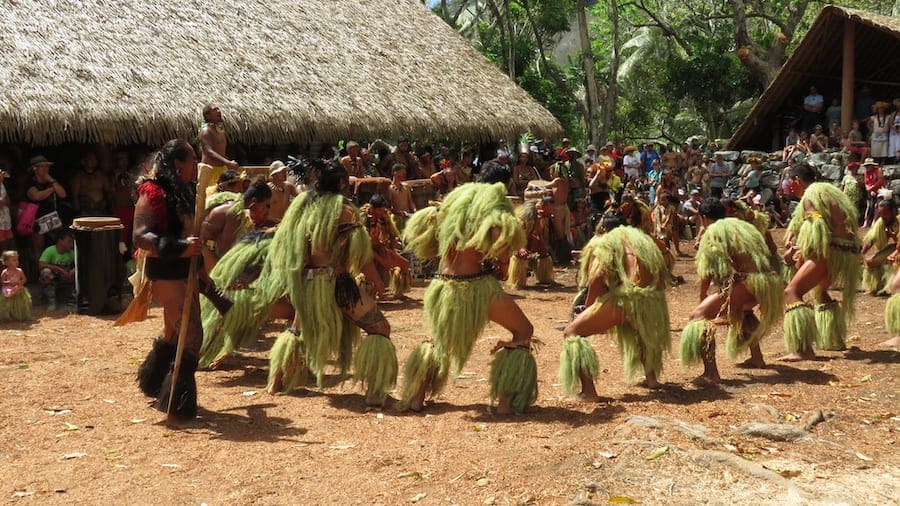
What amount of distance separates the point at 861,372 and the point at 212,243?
4890 mm

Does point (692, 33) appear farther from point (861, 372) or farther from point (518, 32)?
point (861, 372)

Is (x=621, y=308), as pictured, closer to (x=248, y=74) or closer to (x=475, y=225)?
(x=475, y=225)

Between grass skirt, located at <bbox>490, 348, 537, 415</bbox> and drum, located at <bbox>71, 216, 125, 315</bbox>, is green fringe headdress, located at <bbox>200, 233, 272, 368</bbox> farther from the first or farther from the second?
drum, located at <bbox>71, 216, 125, 315</bbox>

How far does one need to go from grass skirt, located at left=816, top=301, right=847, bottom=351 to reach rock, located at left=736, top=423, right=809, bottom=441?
239 cm

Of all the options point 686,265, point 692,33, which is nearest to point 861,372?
point 686,265

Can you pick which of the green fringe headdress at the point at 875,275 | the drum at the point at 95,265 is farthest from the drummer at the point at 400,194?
the green fringe headdress at the point at 875,275

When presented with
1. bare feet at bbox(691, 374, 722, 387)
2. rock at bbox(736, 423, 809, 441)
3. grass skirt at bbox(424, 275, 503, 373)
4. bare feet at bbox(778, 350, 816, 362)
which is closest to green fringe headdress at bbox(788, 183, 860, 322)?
bare feet at bbox(778, 350, 816, 362)

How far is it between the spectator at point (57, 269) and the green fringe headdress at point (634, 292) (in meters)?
6.23

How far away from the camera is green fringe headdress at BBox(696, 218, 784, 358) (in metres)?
6.65

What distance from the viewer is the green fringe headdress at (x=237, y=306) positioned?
22.4 feet

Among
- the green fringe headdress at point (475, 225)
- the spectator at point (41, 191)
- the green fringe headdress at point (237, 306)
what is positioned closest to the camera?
the green fringe headdress at point (475, 225)

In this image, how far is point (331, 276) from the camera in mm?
5930

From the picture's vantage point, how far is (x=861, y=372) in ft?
22.9

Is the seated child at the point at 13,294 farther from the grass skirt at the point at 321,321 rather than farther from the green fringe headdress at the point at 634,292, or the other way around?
the green fringe headdress at the point at 634,292
